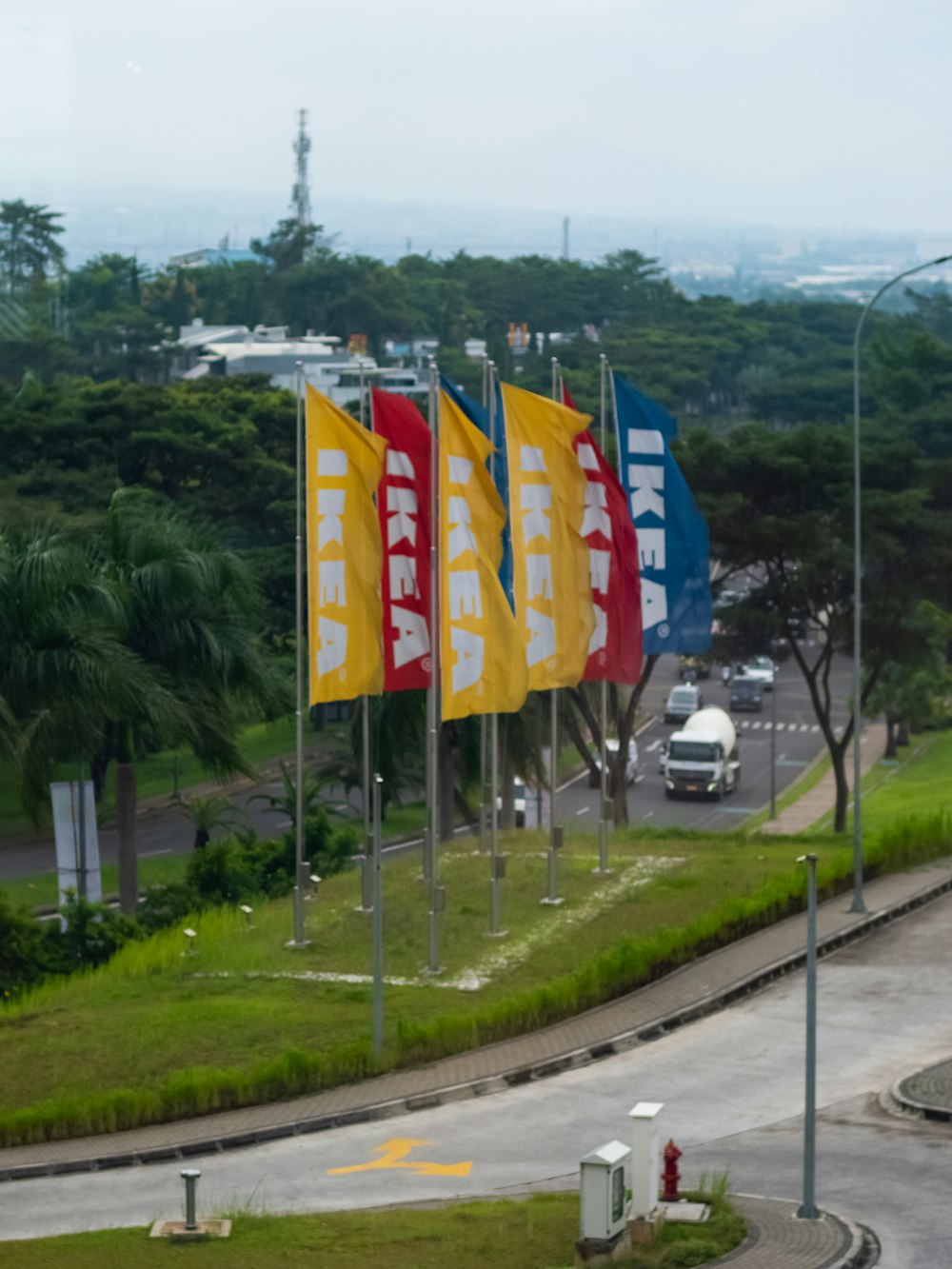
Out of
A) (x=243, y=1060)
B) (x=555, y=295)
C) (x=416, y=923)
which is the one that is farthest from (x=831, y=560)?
(x=555, y=295)

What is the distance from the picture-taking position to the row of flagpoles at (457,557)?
27.4 meters

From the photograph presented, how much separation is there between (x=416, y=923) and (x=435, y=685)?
4.67 meters

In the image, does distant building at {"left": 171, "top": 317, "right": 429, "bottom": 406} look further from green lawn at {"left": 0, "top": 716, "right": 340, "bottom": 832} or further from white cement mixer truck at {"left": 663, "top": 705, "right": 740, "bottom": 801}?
white cement mixer truck at {"left": 663, "top": 705, "right": 740, "bottom": 801}

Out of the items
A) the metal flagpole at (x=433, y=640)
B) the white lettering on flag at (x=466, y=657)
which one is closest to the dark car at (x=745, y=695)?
the metal flagpole at (x=433, y=640)

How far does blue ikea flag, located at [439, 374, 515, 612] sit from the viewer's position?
29.0 metres

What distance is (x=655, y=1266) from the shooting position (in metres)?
16.8

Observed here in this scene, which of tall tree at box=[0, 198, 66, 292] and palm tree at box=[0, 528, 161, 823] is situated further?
tall tree at box=[0, 198, 66, 292]

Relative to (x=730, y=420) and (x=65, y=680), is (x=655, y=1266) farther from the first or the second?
(x=730, y=420)

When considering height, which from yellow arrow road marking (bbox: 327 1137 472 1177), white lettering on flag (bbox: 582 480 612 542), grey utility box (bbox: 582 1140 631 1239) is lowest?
yellow arrow road marking (bbox: 327 1137 472 1177)

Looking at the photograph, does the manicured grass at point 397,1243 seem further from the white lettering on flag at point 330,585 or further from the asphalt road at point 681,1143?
the white lettering on flag at point 330,585

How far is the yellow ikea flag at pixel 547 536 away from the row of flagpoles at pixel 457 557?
0.03 m

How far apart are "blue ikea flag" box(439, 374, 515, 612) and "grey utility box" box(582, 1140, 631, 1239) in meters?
12.8

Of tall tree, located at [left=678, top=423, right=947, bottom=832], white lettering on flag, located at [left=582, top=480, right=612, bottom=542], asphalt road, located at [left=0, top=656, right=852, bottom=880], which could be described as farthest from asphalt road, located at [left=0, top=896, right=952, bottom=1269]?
tall tree, located at [left=678, top=423, right=947, bottom=832]

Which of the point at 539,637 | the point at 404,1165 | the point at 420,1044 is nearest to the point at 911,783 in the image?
the point at 539,637
